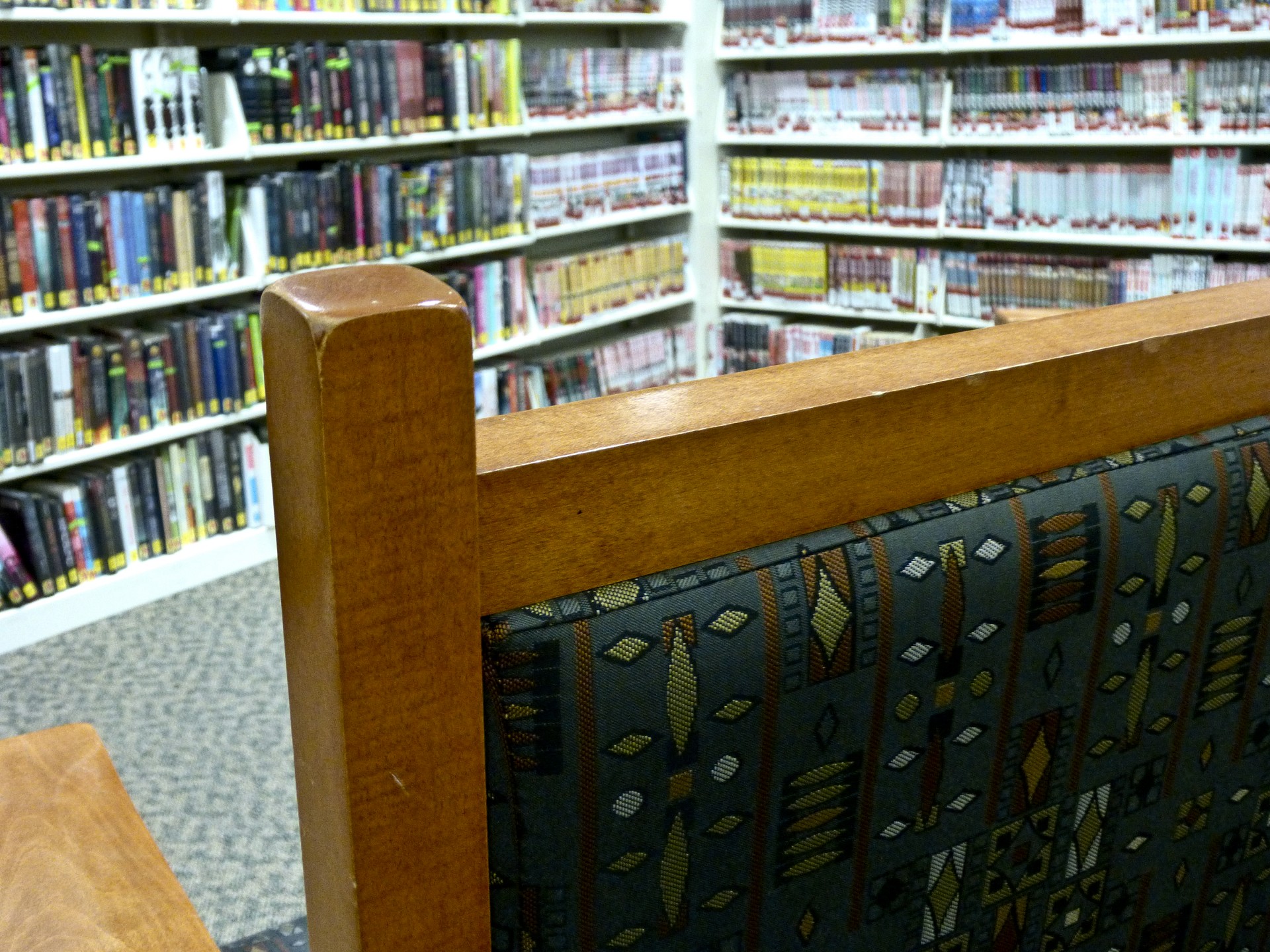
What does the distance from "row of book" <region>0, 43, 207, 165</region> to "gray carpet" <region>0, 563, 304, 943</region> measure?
1.10 metres

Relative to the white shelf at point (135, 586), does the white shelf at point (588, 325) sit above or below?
above

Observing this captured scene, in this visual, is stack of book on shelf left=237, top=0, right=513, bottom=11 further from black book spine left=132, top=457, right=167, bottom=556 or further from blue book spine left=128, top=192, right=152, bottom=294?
black book spine left=132, top=457, right=167, bottom=556

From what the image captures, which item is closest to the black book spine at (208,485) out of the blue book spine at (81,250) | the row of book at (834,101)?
the blue book spine at (81,250)

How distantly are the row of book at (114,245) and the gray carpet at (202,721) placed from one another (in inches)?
30.9

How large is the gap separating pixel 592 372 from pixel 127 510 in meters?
1.68

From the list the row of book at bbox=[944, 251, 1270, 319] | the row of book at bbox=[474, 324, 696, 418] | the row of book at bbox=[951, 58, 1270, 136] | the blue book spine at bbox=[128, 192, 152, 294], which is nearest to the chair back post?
the blue book spine at bbox=[128, 192, 152, 294]

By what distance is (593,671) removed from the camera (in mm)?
Answer: 583

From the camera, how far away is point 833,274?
4.36 m

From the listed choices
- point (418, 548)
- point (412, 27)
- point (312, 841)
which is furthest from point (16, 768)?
point (412, 27)

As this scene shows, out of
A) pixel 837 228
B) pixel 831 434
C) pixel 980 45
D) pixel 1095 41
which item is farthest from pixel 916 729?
pixel 837 228

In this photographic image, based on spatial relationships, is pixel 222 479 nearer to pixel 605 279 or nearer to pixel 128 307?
pixel 128 307

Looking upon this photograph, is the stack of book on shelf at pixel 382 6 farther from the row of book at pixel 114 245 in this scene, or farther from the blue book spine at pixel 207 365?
the blue book spine at pixel 207 365

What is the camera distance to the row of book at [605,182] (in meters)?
3.96

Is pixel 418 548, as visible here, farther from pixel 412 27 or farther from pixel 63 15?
pixel 412 27
